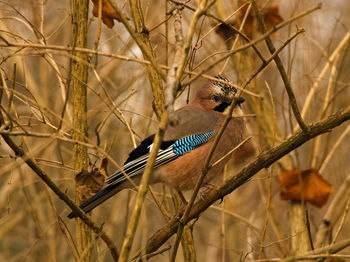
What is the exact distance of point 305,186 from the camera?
20.0 feet

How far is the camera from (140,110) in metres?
7.56

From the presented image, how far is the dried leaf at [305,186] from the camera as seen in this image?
19.7 ft

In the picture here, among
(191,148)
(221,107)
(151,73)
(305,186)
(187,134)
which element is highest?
(151,73)

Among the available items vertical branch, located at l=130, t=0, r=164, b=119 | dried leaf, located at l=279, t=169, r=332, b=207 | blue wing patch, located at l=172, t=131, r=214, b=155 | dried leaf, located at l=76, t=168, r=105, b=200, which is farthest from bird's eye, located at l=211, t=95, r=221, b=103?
dried leaf, located at l=76, t=168, r=105, b=200

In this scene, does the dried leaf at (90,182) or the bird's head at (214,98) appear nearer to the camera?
the dried leaf at (90,182)

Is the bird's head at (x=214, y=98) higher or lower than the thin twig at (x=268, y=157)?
higher

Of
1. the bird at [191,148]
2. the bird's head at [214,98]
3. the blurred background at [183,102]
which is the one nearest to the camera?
the blurred background at [183,102]

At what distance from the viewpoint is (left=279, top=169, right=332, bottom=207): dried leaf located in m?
6.00

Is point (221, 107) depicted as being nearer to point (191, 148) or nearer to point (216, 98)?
point (216, 98)

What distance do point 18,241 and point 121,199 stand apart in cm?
220

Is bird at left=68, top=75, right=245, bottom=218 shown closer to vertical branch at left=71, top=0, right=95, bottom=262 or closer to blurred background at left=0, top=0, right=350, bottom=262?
blurred background at left=0, top=0, right=350, bottom=262

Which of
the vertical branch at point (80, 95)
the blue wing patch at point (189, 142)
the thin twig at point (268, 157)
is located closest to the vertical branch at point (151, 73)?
the vertical branch at point (80, 95)

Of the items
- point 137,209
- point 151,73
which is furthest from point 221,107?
point 137,209

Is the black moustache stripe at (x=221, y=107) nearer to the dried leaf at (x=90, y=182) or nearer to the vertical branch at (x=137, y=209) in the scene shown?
the dried leaf at (x=90, y=182)
